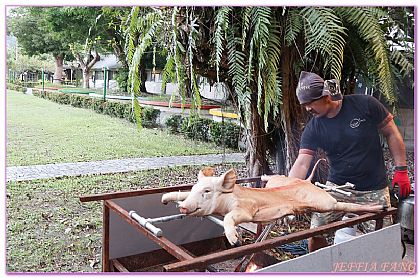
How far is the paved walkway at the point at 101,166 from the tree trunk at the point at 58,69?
1.02 m

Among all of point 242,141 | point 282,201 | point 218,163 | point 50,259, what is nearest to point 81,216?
point 50,259

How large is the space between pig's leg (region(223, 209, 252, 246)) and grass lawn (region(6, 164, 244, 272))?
1.30 metres

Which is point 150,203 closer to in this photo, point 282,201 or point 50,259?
Result: point 282,201

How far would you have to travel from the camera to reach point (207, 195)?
1222 millimetres

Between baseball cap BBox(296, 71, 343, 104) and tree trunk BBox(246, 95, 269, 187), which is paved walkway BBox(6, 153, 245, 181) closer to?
tree trunk BBox(246, 95, 269, 187)

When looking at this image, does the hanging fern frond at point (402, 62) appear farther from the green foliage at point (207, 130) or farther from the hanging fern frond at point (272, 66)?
the green foliage at point (207, 130)

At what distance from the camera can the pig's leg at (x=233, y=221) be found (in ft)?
3.66

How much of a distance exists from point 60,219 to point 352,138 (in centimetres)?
214

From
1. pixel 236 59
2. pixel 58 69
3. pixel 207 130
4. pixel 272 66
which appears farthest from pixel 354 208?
pixel 58 69

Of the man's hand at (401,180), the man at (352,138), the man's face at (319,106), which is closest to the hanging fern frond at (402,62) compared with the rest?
the man at (352,138)

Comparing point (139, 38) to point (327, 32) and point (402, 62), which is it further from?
point (402, 62)

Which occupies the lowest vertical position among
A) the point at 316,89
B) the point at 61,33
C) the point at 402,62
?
the point at 316,89

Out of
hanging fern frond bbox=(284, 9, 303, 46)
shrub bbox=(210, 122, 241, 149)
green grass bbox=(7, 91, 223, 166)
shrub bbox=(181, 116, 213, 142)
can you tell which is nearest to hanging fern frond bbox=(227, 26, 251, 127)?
hanging fern frond bbox=(284, 9, 303, 46)
